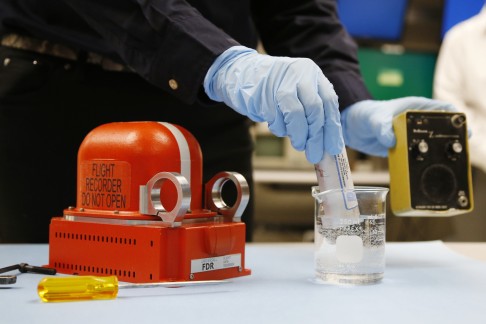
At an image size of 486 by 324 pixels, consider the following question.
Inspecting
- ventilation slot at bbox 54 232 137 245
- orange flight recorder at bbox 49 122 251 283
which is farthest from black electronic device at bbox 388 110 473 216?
ventilation slot at bbox 54 232 137 245

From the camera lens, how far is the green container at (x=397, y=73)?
3816 millimetres

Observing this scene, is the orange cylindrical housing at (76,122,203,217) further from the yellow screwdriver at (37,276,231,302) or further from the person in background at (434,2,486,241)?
the person in background at (434,2,486,241)

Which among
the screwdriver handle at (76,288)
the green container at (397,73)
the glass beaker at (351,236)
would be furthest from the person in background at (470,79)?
the screwdriver handle at (76,288)

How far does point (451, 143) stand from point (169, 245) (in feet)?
1.82

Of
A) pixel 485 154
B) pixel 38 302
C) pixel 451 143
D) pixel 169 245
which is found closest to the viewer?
pixel 38 302

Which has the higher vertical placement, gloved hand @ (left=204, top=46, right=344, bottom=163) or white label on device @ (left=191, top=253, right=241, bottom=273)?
gloved hand @ (left=204, top=46, right=344, bottom=163)

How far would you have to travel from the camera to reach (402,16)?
393 centimetres

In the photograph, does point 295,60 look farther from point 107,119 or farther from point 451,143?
A: point 107,119

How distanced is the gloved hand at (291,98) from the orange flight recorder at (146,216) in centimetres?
11

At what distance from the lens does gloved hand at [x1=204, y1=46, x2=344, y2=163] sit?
0.95 m

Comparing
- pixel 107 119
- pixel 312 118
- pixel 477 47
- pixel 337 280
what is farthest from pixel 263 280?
pixel 477 47

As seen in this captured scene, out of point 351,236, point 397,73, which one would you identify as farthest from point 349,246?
point 397,73

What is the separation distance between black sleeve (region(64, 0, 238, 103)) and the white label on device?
0.27 metres

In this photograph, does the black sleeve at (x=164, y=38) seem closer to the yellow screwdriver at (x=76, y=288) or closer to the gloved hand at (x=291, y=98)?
the gloved hand at (x=291, y=98)
